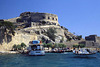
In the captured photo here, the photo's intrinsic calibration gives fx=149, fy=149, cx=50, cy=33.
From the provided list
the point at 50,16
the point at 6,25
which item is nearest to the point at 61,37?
the point at 50,16

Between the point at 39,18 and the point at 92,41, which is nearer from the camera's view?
the point at 92,41

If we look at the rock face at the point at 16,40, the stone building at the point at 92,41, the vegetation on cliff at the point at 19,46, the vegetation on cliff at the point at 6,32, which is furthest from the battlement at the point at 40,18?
the vegetation on cliff at the point at 6,32

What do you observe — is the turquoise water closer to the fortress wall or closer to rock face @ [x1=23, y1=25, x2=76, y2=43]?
rock face @ [x1=23, y1=25, x2=76, y2=43]

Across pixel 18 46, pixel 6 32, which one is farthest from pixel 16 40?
pixel 6 32

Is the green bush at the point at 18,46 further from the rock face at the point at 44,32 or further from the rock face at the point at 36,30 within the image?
the rock face at the point at 44,32

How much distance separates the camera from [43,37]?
196ft

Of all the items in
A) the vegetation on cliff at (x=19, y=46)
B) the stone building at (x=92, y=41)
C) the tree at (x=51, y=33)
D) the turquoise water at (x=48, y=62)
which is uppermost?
the tree at (x=51, y=33)

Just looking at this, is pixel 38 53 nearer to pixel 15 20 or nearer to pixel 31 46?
pixel 31 46

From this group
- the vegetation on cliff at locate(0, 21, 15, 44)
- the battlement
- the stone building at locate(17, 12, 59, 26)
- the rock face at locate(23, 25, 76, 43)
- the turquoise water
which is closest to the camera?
the turquoise water

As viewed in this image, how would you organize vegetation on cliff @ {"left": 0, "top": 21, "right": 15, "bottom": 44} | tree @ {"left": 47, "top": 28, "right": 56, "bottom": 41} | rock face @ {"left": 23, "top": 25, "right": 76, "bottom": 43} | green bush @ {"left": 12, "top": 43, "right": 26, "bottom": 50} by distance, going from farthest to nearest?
tree @ {"left": 47, "top": 28, "right": 56, "bottom": 41} → rock face @ {"left": 23, "top": 25, "right": 76, "bottom": 43} → green bush @ {"left": 12, "top": 43, "right": 26, "bottom": 50} → vegetation on cliff @ {"left": 0, "top": 21, "right": 15, "bottom": 44}

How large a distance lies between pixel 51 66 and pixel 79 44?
40.7m

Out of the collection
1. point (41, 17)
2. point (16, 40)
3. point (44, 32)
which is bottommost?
point (16, 40)

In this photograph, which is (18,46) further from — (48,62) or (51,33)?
(48,62)

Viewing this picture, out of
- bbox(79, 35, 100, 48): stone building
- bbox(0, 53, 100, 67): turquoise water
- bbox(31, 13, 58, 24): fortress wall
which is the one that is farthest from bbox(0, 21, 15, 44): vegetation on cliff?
bbox(79, 35, 100, 48): stone building
